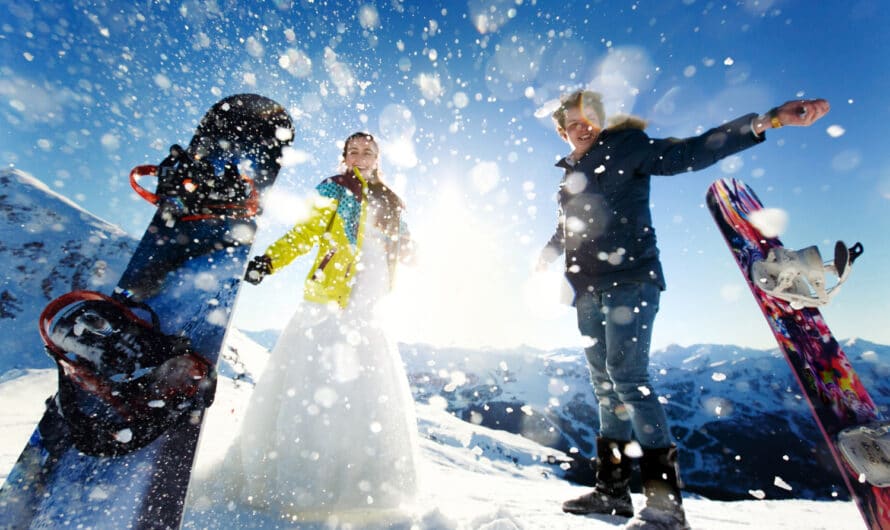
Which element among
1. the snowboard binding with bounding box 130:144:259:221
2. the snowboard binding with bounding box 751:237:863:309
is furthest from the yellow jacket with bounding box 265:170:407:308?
the snowboard binding with bounding box 751:237:863:309

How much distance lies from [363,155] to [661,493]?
8.97 ft

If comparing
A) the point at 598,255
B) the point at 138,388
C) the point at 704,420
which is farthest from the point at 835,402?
the point at 704,420

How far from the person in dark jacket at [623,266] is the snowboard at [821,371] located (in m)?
1.23

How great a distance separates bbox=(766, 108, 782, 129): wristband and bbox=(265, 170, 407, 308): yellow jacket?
88.8 inches

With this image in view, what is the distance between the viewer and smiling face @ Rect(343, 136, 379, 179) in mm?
2689

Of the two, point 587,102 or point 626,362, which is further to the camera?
→ point 587,102

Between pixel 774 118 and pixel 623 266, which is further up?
pixel 774 118

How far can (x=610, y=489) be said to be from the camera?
212 centimetres

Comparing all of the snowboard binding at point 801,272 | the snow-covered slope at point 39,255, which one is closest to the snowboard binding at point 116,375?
the snowboard binding at point 801,272

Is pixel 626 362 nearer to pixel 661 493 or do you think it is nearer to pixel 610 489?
pixel 661 493

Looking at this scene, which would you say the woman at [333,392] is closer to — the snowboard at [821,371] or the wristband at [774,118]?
the wristband at [774,118]

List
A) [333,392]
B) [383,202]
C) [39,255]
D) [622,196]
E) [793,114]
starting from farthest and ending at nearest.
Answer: [39,255], [383,202], [622,196], [333,392], [793,114]

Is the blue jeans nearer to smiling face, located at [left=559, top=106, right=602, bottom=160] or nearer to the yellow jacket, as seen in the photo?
smiling face, located at [left=559, top=106, right=602, bottom=160]

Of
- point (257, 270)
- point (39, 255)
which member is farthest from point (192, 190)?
point (39, 255)
